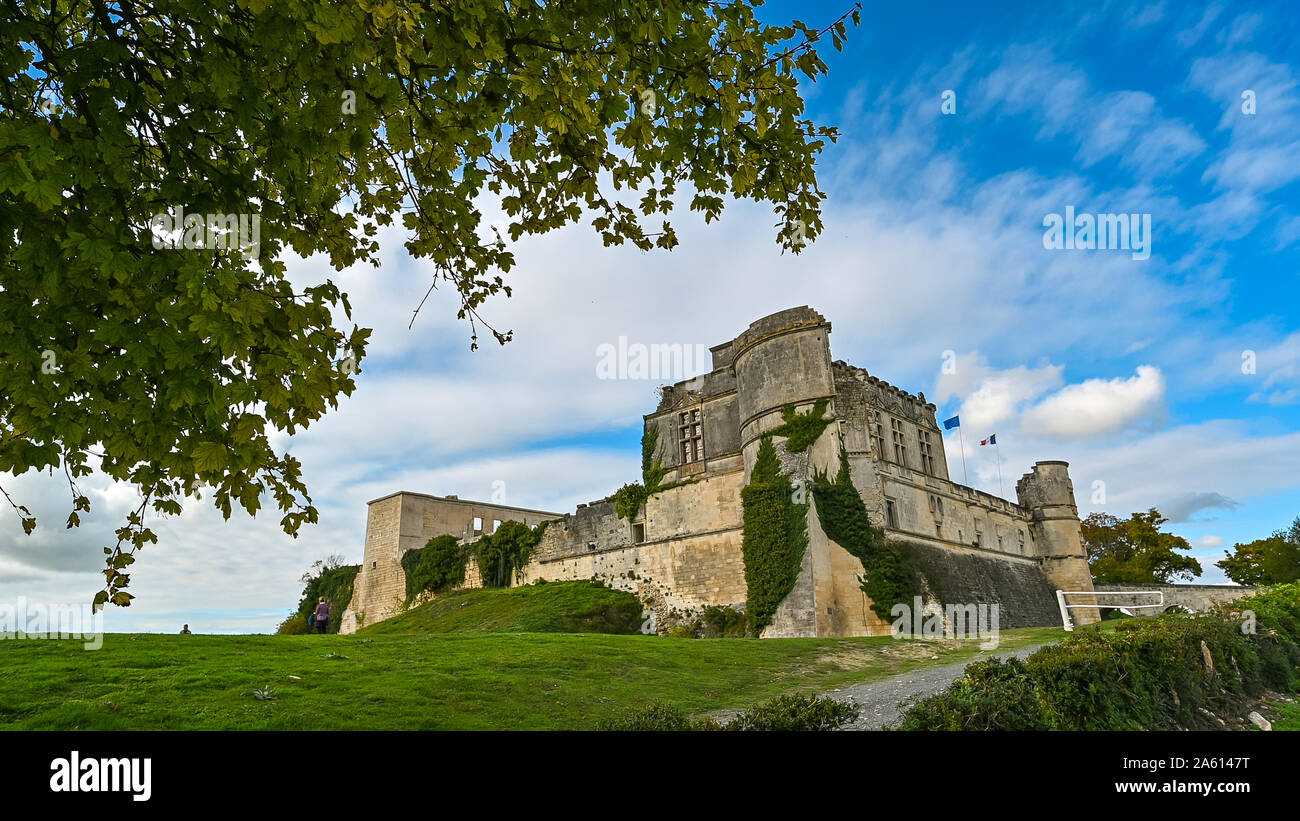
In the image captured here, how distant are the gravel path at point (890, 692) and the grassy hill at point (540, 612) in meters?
14.9

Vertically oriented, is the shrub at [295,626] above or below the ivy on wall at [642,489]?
below

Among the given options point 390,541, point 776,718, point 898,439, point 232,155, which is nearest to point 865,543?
point 898,439

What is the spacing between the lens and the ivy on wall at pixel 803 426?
79.3ft

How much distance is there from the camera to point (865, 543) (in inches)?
925

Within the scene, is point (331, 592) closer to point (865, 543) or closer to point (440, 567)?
point (440, 567)

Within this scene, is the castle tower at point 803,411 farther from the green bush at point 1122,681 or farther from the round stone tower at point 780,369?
the green bush at point 1122,681

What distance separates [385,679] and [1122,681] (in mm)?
9495

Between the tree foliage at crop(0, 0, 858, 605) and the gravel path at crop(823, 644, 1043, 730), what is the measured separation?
5.93 m

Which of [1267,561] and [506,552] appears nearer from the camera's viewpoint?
[506,552]

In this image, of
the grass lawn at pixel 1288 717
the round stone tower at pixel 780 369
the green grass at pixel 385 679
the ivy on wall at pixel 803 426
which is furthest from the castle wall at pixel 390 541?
the grass lawn at pixel 1288 717

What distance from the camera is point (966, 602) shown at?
85.9 ft

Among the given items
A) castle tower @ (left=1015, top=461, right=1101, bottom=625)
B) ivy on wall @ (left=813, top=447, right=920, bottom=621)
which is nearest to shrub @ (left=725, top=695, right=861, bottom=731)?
ivy on wall @ (left=813, top=447, right=920, bottom=621)
